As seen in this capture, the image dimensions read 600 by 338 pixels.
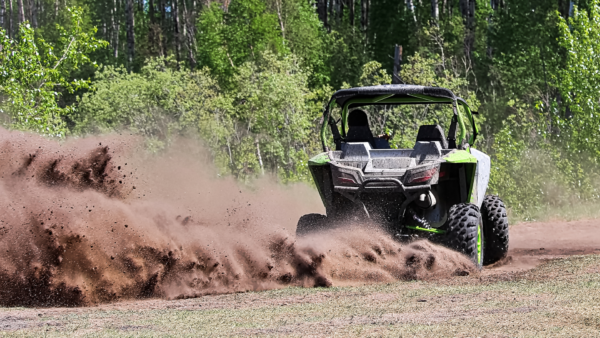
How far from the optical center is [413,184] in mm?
9750

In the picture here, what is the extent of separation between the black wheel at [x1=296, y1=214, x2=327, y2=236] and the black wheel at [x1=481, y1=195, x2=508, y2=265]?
98.0 inches

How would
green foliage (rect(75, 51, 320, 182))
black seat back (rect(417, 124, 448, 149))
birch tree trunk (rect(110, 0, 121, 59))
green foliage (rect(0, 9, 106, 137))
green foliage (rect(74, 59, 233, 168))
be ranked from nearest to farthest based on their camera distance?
black seat back (rect(417, 124, 448, 149)) → green foliage (rect(0, 9, 106, 137)) → green foliage (rect(75, 51, 320, 182)) → green foliage (rect(74, 59, 233, 168)) → birch tree trunk (rect(110, 0, 121, 59))

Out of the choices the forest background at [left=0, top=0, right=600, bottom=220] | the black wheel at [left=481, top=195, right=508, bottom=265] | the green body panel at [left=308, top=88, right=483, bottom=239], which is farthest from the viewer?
the forest background at [left=0, top=0, right=600, bottom=220]

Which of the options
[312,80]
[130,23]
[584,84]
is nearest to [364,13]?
[312,80]

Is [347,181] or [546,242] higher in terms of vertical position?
[347,181]

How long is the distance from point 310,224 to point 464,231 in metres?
2.01

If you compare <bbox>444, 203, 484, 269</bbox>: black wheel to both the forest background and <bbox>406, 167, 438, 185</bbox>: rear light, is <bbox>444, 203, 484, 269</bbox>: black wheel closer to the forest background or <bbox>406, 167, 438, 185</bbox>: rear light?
<bbox>406, 167, 438, 185</bbox>: rear light

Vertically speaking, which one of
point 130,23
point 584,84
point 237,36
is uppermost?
point 130,23

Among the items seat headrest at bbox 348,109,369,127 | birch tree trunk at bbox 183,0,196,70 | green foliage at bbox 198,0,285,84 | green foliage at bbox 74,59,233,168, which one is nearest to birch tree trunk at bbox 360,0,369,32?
green foliage at bbox 198,0,285,84

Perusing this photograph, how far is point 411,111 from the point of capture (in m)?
30.4

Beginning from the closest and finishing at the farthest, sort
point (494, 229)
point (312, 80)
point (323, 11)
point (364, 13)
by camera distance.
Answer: point (494, 229), point (312, 80), point (364, 13), point (323, 11)

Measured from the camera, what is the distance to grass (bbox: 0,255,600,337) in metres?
6.31

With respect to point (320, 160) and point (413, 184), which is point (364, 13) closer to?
point (320, 160)

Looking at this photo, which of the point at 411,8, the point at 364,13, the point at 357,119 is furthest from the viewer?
the point at 364,13
